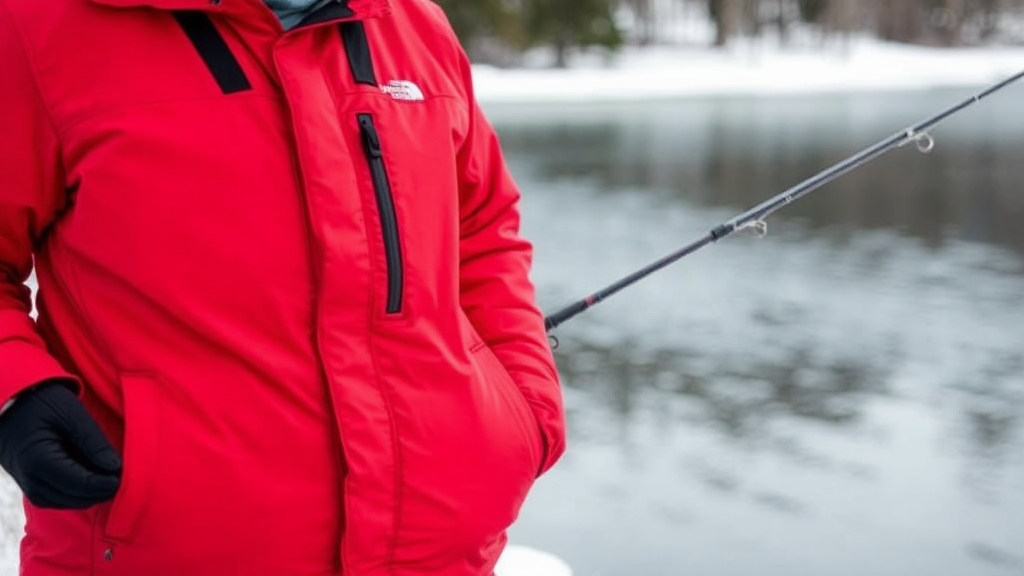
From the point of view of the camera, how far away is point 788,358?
677 centimetres

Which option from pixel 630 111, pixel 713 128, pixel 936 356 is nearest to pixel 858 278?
pixel 936 356

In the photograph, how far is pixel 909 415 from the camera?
5781mm

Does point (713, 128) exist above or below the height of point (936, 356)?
below

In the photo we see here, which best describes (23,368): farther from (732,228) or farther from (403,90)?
(732,228)

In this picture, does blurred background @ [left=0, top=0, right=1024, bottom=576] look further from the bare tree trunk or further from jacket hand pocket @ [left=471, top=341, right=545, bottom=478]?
the bare tree trunk

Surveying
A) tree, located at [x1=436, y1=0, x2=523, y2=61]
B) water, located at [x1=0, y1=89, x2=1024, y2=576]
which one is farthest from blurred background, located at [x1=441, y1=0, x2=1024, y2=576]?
tree, located at [x1=436, y1=0, x2=523, y2=61]

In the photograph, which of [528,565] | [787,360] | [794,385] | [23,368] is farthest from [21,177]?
[787,360]

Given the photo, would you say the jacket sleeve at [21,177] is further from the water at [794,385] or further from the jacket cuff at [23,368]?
the water at [794,385]

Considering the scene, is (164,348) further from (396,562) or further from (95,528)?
(396,562)

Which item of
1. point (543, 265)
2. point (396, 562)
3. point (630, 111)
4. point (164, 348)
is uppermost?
point (164, 348)

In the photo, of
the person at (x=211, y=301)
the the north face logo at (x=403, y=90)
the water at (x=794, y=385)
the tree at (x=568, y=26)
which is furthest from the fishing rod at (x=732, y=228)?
the tree at (x=568, y=26)

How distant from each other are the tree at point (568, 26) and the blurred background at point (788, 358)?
26.1m

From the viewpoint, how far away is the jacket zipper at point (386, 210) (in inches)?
65.3

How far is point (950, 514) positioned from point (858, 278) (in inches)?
164
